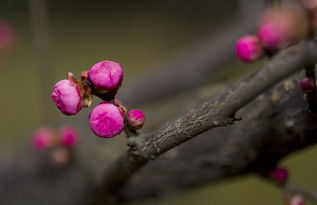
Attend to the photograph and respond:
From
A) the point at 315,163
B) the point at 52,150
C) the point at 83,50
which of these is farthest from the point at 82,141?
the point at 83,50

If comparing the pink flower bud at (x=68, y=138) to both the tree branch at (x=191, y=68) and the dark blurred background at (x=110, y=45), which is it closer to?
the tree branch at (x=191, y=68)

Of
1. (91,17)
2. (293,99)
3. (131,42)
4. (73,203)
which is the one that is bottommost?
(73,203)

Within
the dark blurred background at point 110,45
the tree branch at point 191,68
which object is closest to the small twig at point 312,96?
the tree branch at point 191,68

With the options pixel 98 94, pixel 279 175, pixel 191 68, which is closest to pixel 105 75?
pixel 98 94

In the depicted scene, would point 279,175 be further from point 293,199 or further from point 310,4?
→ point 310,4

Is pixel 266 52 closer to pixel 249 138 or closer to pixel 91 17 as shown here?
pixel 249 138

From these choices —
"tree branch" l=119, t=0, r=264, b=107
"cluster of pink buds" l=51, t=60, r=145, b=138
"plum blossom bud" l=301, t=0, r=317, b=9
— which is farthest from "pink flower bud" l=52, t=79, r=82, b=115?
"tree branch" l=119, t=0, r=264, b=107

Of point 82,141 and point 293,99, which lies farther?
point 82,141

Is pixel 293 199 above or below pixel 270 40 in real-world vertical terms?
below

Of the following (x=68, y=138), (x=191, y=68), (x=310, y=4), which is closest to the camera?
(x=310, y=4)
